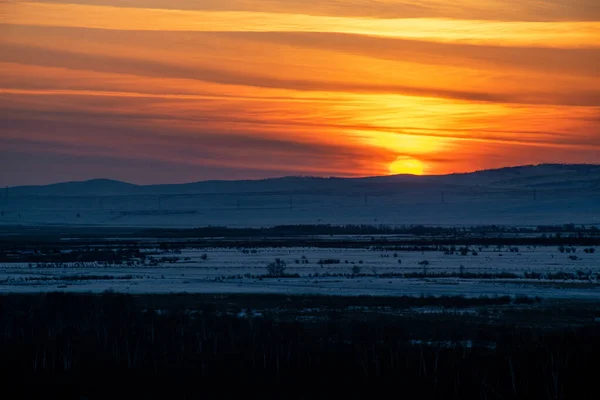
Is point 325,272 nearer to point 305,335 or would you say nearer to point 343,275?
point 343,275

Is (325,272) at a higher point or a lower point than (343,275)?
higher

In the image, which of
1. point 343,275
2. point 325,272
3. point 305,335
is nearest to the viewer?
point 305,335

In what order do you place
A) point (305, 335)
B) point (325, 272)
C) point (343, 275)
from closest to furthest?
point (305, 335) < point (343, 275) < point (325, 272)

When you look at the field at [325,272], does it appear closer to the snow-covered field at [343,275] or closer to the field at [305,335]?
the snow-covered field at [343,275]

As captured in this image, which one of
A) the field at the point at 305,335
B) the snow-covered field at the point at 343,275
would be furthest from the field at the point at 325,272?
the field at the point at 305,335

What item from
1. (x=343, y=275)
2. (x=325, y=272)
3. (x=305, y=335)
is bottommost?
(x=305, y=335)

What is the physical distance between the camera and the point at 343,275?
40.4 m

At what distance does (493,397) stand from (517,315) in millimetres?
9825

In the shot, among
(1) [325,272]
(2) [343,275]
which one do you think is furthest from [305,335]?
(1) [325,272]

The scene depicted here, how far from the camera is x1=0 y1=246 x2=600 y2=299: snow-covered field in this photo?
33.1m

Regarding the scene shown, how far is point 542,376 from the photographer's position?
16.5 metres

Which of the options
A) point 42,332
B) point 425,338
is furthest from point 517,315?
point 42,332

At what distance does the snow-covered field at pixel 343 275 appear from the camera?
3306 centimetres

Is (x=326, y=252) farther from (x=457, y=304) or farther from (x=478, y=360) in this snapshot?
(x=478, y=360)
